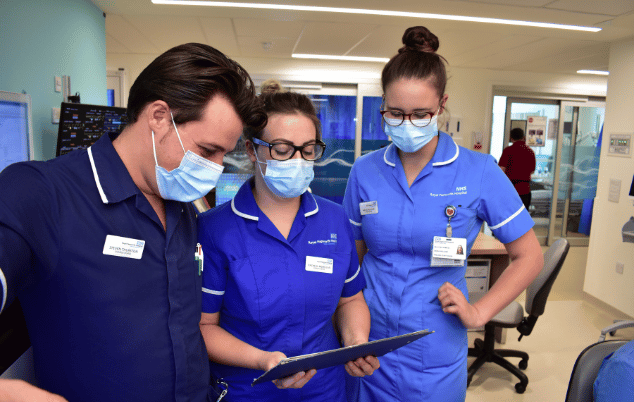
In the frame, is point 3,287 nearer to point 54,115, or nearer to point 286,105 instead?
point 286,105

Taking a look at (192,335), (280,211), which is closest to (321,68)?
(280,211)

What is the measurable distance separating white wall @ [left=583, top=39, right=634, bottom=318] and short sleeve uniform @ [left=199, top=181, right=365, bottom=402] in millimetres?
4383

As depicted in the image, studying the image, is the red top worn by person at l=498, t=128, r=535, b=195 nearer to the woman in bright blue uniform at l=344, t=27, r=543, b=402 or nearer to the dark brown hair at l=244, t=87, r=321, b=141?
the woman in bright blue uniform at l=344, t=27, r=543, b=402

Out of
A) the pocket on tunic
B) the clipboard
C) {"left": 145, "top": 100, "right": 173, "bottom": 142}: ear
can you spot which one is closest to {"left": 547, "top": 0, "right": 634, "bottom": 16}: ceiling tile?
the pocket on tunic

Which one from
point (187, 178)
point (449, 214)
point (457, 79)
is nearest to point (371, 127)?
point (457, 79)

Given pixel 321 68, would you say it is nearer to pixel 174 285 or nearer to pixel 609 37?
pixel 609 37


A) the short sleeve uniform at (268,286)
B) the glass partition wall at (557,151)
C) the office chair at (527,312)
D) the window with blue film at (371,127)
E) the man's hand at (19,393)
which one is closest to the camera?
the man's hand at (19,393)

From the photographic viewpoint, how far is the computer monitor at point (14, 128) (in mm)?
1828

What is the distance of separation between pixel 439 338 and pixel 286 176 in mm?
766

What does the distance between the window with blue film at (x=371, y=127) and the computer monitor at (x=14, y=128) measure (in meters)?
5.20

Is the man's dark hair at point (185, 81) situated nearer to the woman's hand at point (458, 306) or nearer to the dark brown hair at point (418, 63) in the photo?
the dark brown hair at point (418, 63)

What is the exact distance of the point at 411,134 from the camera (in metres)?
1.37

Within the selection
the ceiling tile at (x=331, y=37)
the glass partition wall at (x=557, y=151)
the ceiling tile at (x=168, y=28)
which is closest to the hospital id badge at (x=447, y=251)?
the ceiling tile at (x=331, y=37)

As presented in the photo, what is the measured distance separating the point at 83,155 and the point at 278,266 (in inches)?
22.4
